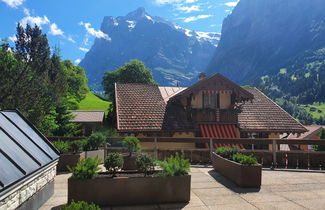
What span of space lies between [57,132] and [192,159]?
1791 centimetres

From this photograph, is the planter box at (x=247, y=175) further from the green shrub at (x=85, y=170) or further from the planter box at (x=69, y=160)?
the planter box at (x=69, y=160)

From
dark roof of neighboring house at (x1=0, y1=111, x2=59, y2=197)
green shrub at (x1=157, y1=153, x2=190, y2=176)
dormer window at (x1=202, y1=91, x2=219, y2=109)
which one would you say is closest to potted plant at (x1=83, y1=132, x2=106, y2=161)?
dark roof of neighboring house at (x1=0, y1=111, x2=59, y2=197)

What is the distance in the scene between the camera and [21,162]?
5531 millimetres

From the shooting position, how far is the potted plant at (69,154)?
445 inches

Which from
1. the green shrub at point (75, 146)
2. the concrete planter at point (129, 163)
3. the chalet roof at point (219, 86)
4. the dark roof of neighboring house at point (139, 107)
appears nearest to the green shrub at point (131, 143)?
the concrete planter at point (129, 163)

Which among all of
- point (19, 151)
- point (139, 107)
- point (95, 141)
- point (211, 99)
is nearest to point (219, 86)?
point (211, 99)

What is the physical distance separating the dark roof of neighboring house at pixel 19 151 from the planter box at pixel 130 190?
43.7 inches

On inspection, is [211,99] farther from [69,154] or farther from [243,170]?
[243,170]

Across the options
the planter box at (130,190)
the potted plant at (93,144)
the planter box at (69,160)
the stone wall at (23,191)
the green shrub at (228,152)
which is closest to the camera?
the stone wall at (23,191)

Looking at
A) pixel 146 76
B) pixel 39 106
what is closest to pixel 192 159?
pixel 39 106

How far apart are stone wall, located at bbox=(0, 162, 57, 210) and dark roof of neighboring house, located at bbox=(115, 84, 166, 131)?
11.5m

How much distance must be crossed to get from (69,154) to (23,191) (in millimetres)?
6125

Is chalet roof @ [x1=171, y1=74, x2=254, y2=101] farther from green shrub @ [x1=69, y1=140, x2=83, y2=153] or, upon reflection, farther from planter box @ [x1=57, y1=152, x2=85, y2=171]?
planter box @ [x1=57, y1=152, x2=85, y2=171]

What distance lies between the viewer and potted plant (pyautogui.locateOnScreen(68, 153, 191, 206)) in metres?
6.59
